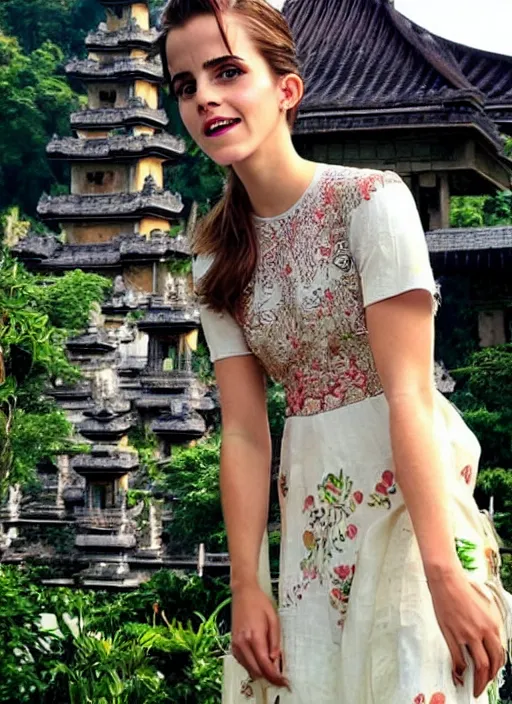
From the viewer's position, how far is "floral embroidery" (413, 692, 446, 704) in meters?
1.28

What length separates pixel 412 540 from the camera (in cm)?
135

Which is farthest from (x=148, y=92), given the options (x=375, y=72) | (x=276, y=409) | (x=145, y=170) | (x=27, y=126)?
(x=276, y=409)

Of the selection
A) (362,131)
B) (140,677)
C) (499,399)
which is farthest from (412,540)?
(362,131)

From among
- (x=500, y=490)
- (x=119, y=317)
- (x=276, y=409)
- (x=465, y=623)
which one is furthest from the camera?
(x=119, y=317)

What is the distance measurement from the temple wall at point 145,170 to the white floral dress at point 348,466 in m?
15.9

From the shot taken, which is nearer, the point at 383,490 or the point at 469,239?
the point at 383,490

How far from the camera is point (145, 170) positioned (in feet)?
56.6

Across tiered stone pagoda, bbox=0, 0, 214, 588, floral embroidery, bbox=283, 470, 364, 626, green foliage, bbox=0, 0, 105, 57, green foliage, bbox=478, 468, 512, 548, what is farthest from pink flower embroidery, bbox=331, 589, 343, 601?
green foliage, bbox=0, 0, 105, 57

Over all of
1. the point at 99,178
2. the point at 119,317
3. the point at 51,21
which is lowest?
the point at 119,317

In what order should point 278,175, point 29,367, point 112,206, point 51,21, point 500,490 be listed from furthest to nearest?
point 51,21 < point 112,206 < point 29,367 < point 500,490 < point 278,175

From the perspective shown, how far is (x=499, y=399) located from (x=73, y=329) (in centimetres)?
475

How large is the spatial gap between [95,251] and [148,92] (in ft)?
8.90

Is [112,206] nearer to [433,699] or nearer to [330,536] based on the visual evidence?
[330,536]

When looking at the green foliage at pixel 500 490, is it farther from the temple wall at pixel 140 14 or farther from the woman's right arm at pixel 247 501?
the temple wall at pixel 140 14
